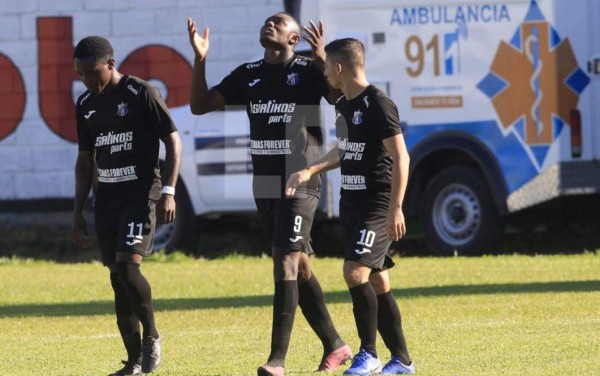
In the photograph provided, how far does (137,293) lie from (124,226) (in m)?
0.36

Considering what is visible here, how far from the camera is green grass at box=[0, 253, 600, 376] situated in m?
8.67

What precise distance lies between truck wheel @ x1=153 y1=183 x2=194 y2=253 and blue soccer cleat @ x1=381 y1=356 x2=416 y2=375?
31.9 feet

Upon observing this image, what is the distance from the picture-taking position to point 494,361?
838cm

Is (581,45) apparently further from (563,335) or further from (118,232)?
(118,232)

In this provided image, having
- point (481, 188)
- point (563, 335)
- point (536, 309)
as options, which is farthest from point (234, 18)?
point (563, 335)

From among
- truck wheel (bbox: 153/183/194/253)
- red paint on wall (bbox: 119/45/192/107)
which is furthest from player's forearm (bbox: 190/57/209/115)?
red paint on wall (bbox: 119/45/192/107)

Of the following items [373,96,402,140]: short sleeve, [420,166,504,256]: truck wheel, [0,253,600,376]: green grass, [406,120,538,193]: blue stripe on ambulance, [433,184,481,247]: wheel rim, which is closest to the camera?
[373,96,402,140]: short sleeve

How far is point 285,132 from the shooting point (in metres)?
8.28

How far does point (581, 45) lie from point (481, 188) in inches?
73.9

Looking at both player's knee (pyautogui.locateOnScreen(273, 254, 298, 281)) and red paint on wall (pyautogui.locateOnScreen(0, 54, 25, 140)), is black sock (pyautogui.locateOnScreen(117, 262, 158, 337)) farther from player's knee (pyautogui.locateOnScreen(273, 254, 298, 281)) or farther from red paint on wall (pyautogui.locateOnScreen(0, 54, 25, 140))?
red paint on wall (pyautogui.locateOnScreen(0, 54, 25, 140))

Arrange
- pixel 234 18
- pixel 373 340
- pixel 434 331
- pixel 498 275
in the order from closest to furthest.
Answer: pixel 373 340
pixel 434 331
pixel 498 275
pixel 234 18

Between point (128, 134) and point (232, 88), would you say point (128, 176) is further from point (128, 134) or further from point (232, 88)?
point (232, 88)

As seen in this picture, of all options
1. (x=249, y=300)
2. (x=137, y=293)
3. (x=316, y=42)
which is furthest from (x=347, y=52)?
(x=249, y=300)

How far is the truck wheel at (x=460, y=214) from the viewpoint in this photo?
16.9 metres
